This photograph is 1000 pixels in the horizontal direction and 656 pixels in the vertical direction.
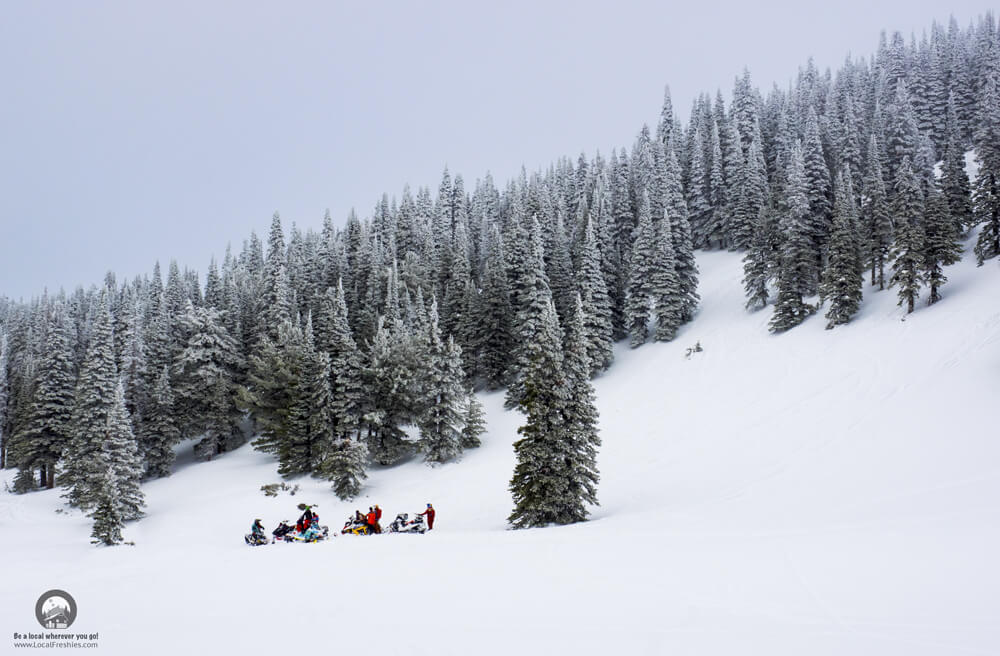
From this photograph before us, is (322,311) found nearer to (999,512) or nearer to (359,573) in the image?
(359,573)

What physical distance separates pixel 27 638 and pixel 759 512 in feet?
58.4

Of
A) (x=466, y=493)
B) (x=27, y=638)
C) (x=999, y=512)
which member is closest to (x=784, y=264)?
(x=466, y=493)

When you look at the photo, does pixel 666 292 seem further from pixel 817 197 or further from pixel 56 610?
pixel 56 610

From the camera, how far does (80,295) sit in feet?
391

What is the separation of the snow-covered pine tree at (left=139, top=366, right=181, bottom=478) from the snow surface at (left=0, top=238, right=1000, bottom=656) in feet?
33.4

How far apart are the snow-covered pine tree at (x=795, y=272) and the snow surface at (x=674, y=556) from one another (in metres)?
12.1

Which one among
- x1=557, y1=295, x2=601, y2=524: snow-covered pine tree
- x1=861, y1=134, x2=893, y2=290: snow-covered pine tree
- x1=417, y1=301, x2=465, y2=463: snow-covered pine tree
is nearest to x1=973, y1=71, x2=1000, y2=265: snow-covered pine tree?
x1=861, y1=134, x2=893, y2=290: snow-covered pine tree

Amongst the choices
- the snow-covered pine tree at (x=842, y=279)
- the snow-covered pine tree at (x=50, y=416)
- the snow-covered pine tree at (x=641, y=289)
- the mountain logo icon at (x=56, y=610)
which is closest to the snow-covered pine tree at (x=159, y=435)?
the snow-covered pine tree at (x=50, y=416)

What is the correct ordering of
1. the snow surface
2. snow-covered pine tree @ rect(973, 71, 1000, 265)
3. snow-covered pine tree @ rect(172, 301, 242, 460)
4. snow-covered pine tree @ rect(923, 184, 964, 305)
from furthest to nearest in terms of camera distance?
snow-covered pine tree @ rect(172, 301, 242, 460) < snow-covered pine tree @ rect(973, 71, 1000, 265) < snow-covered pine tree @ rect(923, 184, 964, 305) < the snow surface

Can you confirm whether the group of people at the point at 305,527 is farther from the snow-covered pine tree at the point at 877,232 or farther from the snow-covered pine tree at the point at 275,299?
the snow-covered pine tree at the point at 877,232

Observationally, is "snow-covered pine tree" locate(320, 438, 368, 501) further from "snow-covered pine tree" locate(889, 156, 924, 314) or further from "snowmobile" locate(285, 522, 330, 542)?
"snow-covered pine tree" locate(889, 156, 924, 314)

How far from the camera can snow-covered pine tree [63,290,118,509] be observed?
36528 mm

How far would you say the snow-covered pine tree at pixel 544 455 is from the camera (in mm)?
22516

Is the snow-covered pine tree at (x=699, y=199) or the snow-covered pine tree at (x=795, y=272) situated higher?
the snow-covered pine tree at (x=699, y=199)
